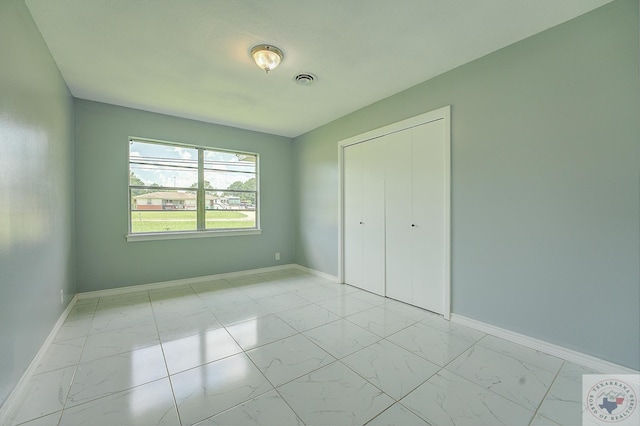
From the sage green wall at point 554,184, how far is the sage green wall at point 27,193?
338 centimetres

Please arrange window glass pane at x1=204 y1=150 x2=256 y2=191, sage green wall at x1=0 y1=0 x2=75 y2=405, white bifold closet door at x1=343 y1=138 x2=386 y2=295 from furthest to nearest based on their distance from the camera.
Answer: window glass pane at x1=204 y1=150 x2=256 y2=191, white bifold closet door at x1=343 y1=138 x2=386 y2=295, sage green wall at x1=0 y1=0 x2=75 y2=405

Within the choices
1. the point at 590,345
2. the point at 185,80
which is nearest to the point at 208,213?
the point at 185,80

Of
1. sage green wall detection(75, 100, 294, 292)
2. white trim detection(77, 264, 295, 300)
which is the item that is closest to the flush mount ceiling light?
sage green wall detection(75, 100, 294, 292)

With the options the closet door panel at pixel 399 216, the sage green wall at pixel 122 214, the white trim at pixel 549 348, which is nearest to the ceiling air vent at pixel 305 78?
the closet door panel at pixel 399 216

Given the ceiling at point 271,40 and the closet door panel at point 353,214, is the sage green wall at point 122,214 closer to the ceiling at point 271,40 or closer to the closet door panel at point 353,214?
the ceiling at point 271,40

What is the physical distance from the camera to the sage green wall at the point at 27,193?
1.53m

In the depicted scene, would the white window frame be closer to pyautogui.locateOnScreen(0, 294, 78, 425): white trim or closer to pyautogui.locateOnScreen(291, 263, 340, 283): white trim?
pyautogui.locateOnScreen(291, 263, 340, 283): white trim

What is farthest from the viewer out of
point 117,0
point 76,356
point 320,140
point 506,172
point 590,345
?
point 320,140

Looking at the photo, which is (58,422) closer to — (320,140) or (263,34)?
(263,34)

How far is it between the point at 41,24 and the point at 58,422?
274 cm

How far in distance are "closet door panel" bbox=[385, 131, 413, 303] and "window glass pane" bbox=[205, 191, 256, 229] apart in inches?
99.5

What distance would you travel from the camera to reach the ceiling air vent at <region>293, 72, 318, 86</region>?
270cm

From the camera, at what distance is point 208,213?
423cm

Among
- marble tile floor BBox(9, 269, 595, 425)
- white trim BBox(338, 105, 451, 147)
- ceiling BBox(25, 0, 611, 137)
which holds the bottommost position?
marble tile floor BBox(9, 269, 595, 425)
